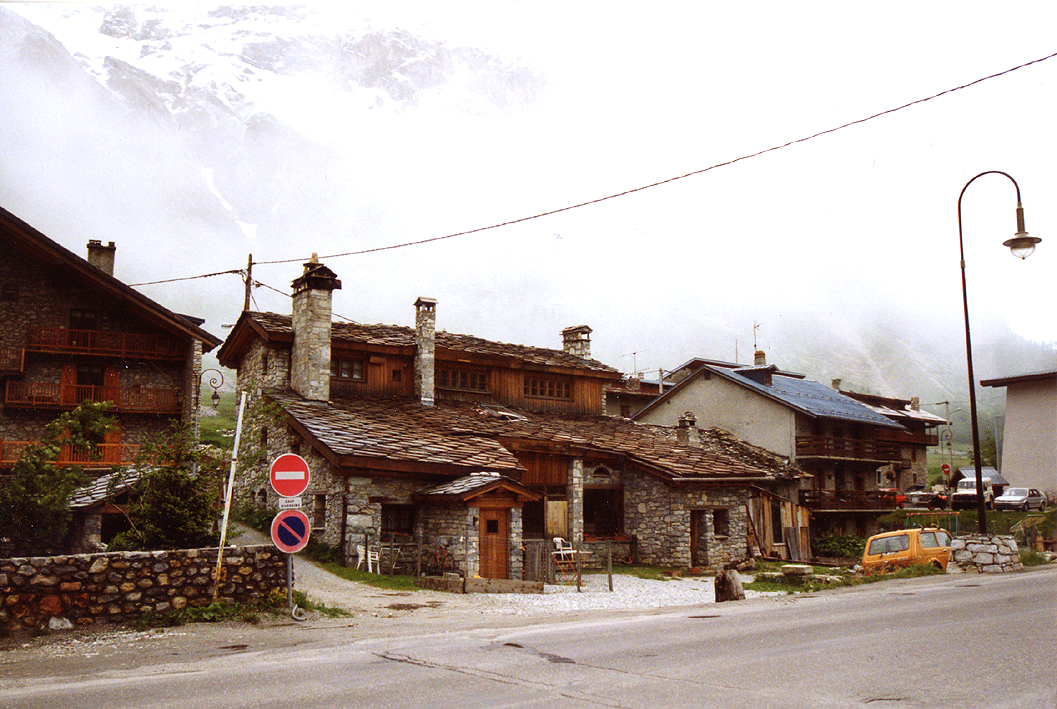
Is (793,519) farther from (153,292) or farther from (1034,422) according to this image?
(153,292)

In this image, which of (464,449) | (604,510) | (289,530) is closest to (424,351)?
(464,449)

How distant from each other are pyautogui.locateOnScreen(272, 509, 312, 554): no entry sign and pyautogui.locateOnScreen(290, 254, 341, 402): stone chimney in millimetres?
13472

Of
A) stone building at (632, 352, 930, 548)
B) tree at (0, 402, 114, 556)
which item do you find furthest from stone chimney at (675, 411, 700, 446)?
tree at (0, 402, 114, 556)

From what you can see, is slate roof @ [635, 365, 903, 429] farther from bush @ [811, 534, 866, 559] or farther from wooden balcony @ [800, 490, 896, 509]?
bush @ [811, 534, 866, 559]

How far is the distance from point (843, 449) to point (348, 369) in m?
28.7

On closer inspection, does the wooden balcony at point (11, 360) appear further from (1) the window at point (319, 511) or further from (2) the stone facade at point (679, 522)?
(2) the stone facade at point (679, 522)

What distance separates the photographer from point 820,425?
142 feet

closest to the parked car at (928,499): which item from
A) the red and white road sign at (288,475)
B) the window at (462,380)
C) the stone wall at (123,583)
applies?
the window at (462,380)

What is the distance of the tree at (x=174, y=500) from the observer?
12.7 m

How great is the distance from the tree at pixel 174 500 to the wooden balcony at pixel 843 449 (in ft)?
112

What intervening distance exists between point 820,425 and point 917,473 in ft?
67.5

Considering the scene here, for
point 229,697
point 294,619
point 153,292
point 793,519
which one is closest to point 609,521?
point 793,519

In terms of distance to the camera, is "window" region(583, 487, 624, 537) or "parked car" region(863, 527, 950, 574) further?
"window" region(583, 487, 624, 537)

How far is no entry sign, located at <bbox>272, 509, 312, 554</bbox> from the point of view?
1185cm
